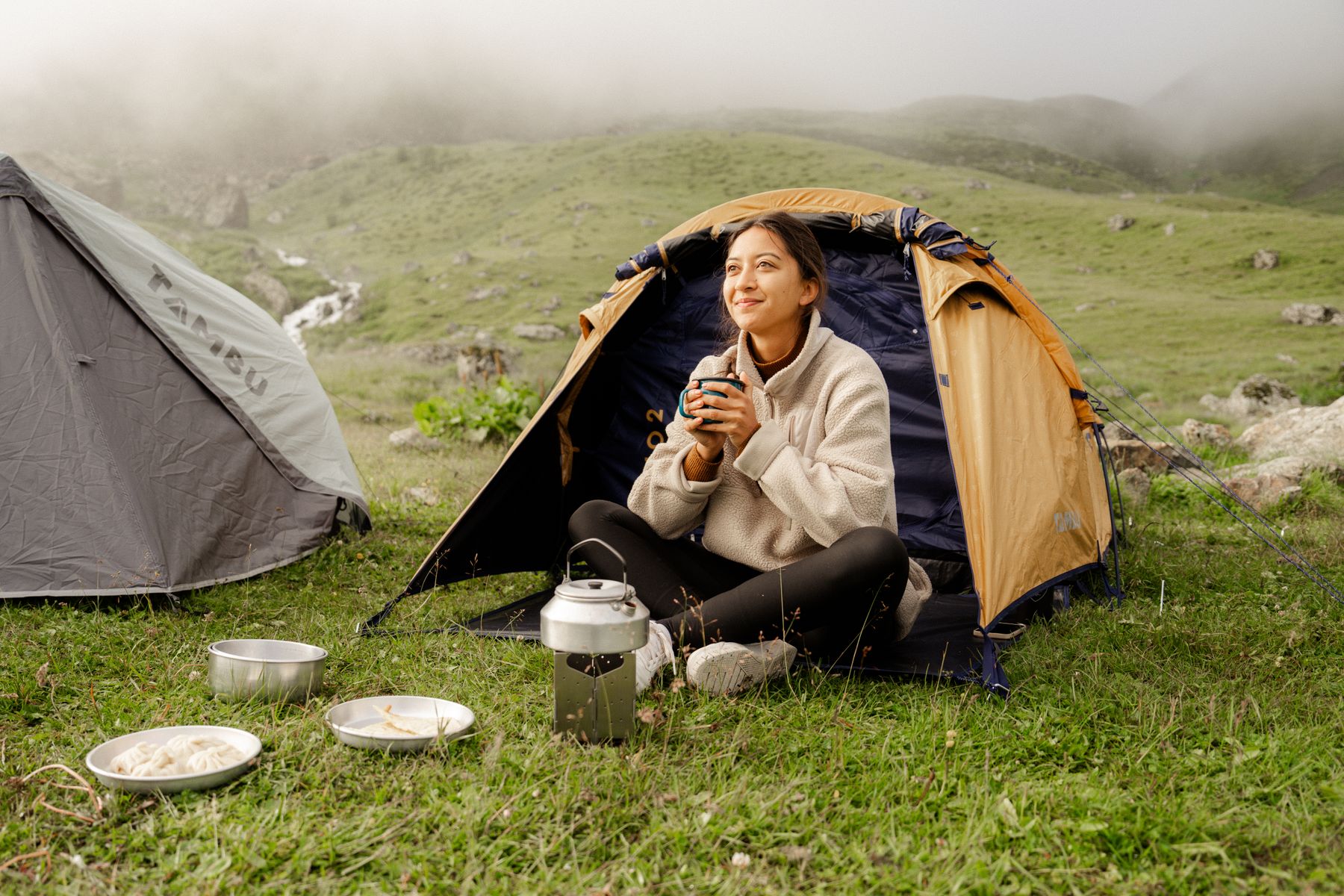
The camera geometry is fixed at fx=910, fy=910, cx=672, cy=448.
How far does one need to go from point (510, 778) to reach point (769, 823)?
2.11ft

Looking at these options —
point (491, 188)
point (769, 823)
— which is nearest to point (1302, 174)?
point (491, 188)

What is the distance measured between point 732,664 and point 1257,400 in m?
12.6

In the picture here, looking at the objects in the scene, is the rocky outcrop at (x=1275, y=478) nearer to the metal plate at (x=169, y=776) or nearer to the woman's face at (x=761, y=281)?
the woman's face at (x=761, y=281)

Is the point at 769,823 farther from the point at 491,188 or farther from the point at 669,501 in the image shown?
the point at 491,188

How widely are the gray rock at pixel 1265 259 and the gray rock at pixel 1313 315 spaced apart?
18.1ft

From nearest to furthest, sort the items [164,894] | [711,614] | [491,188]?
[164,894], [711,614], [491,188]

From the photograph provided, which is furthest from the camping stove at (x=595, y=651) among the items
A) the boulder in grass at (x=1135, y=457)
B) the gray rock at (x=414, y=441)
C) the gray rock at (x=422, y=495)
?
the gray rock at (x=414, y=441)

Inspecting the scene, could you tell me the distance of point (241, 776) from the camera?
7.50ft

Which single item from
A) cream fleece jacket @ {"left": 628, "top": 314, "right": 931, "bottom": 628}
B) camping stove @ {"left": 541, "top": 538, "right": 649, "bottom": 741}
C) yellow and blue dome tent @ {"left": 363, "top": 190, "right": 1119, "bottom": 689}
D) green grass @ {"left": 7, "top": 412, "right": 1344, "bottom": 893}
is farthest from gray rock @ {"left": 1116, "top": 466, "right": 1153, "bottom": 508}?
camping stove @ {"left": 541, "top": 538, "right": 649, "bottom": 741}

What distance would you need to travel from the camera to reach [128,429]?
13.4ft

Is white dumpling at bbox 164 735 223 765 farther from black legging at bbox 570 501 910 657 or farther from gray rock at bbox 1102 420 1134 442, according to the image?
gray rock at bbox 1102 420 1134 442

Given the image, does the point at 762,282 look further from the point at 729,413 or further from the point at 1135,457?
the point at 1135,457

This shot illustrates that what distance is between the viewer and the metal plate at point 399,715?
2.38 metres

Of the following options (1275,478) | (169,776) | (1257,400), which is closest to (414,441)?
(169,776)
